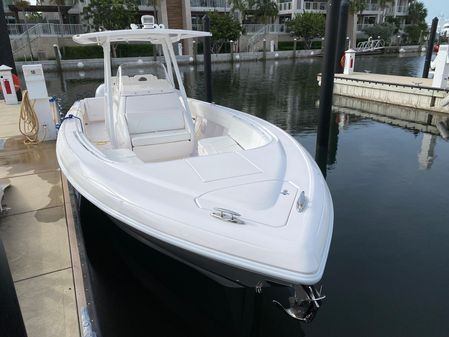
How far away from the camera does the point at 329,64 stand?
254 inches

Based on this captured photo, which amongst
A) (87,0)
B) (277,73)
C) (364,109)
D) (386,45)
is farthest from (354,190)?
(386,45)

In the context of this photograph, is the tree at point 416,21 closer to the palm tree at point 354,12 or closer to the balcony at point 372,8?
the balcony at point 372,8

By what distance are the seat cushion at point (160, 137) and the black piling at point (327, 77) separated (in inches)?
126

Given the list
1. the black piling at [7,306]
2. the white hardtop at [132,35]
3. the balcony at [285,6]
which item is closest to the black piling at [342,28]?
the white hardtop at [132,35]

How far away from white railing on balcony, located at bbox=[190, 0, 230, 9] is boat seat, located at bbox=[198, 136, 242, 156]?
34.1m

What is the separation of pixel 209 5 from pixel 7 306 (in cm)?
3897

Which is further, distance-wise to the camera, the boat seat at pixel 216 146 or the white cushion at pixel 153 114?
the white cushion at pixel 153 114

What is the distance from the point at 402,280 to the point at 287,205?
2.12 metres

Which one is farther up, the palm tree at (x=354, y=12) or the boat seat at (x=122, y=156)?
the palm tree at (x=354, y=12)

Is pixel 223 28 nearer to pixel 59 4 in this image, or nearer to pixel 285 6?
pixel 59 4

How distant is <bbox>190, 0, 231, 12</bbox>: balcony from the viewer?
35.2m

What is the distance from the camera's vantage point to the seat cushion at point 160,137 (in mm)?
4484

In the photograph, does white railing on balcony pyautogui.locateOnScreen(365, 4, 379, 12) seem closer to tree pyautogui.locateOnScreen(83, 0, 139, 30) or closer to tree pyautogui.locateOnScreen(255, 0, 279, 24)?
tree pyautogui.locateOnScreen(255, 0, 279, 24)

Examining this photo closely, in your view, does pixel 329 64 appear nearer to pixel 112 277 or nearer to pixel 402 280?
pixel 402 280
